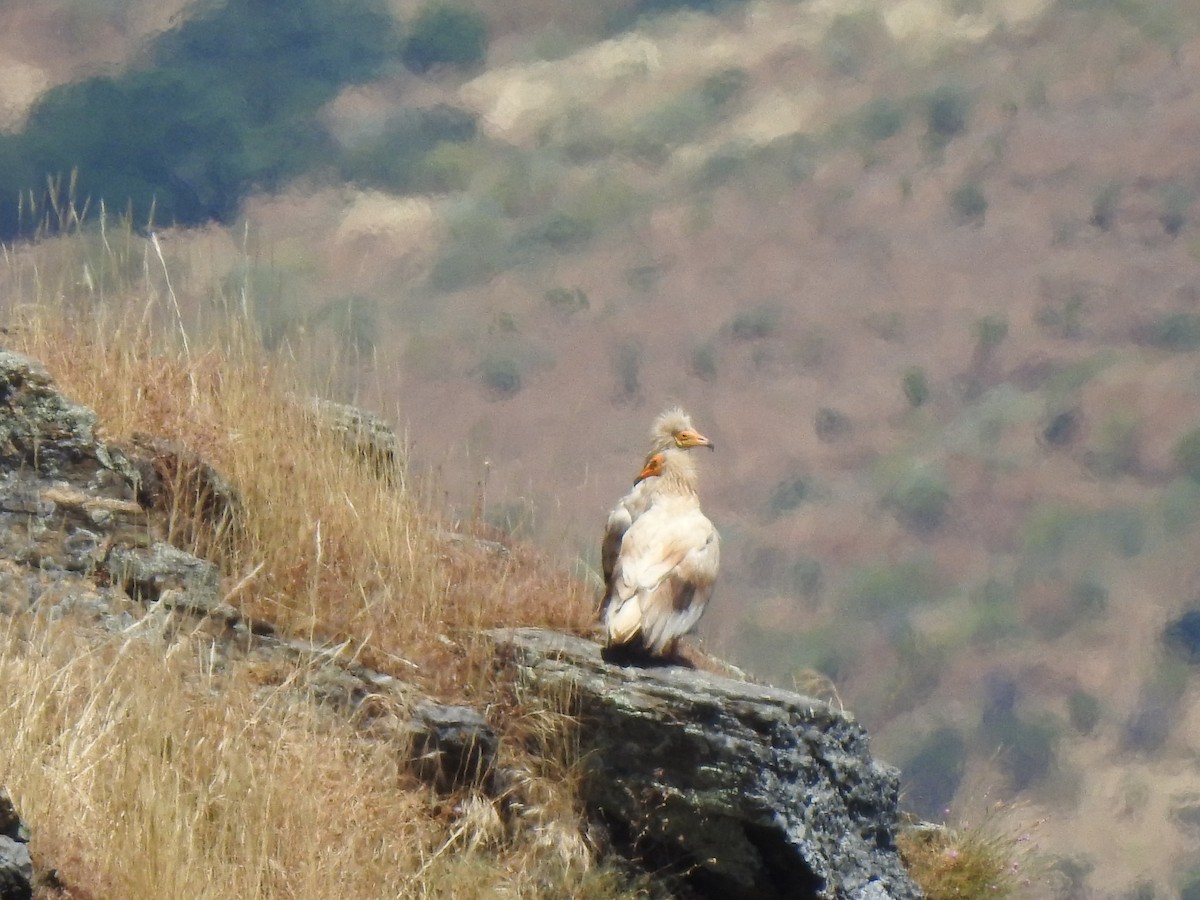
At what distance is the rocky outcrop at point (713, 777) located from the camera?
6.62 meters

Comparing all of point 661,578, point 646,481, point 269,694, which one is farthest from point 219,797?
point 646,481

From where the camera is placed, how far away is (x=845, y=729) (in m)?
7.09

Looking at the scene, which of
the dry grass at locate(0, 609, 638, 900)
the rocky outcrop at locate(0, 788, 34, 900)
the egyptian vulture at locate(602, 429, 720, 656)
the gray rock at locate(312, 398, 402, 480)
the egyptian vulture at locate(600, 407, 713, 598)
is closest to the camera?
the rocky outcrop at locate(0, 788, 34, 900)

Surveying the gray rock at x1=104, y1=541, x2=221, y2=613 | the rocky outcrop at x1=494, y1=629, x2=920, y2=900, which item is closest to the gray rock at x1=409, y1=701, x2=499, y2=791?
the rocky outcrop at x1=494, y1=629, x2=920, y2=900

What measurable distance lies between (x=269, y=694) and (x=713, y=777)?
176 centimetres

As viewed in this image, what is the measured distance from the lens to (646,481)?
26.6ft

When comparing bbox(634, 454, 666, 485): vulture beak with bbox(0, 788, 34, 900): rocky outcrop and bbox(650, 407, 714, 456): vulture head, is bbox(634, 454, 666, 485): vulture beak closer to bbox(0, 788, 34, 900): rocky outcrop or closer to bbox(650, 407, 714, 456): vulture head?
bbox(650, 407, 714, 456): vulture head

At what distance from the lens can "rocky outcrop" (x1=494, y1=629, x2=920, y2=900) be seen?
6617 mm

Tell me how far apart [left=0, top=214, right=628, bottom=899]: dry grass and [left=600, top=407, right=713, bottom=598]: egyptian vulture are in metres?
0.28

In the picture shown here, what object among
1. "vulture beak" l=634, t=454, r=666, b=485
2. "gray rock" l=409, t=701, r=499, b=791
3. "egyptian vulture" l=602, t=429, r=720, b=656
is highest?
"vulture beak" l=634, t=454, r=666, b=485

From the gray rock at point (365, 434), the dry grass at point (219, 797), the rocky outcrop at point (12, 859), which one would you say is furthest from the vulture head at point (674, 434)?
the rocky outcrop at point (12, 859)

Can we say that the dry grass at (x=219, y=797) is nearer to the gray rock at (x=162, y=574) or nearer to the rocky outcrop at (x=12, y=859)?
the rocky outcrop at (x=12, y=859)

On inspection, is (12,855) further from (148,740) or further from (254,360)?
(254,360)

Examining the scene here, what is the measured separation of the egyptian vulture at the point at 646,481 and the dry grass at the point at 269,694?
0.28 m
